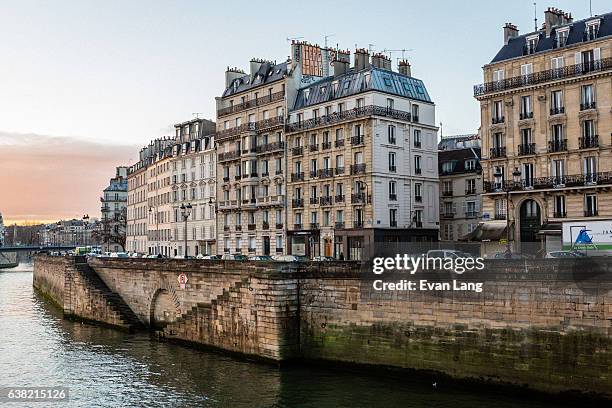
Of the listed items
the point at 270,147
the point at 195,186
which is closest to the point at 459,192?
the point at 270,147

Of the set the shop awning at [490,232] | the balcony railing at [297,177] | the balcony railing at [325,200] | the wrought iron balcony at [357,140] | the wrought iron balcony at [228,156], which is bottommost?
the shop awning at [490,232]

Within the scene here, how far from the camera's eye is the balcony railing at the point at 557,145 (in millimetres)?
49938

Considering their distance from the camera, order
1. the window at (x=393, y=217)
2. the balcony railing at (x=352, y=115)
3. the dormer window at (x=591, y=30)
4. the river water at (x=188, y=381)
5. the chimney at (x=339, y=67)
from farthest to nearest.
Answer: the chimney at (x=339, y=67)
the window at (x=393, y=217)
the balcony railing at (x=352, y=115)
the dormer window at (x=591, y=30)
the river water at (x=188, y=381)

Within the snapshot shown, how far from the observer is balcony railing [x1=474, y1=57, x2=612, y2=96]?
4844 centimetres

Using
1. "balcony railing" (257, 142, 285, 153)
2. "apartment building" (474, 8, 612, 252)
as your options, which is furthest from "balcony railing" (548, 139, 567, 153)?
"balcony railing" (257, 142, 285, 153)

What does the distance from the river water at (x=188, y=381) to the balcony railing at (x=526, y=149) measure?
26067mm

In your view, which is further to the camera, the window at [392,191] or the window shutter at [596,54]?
the window at [392,191]

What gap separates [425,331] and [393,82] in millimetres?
36619

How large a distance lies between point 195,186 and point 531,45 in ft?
147

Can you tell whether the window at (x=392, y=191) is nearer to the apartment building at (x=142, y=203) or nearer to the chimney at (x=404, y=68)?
the chimney at (x=404, y=68)

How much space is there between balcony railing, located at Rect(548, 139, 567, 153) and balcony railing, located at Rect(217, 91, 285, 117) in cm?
2730

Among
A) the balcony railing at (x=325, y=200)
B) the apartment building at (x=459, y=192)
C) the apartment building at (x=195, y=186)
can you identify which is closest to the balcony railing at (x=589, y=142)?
the apartment building at (x=459, y=192)

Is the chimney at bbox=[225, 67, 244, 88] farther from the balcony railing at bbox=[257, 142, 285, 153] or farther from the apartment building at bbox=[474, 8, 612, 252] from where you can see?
the apartment building at bbox=[474, 8, 612, 252]

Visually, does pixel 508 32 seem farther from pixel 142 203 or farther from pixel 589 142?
pixel 142 203
